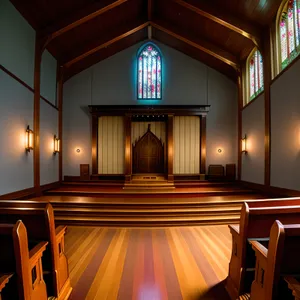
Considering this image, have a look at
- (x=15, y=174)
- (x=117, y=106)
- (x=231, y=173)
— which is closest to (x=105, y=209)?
(x=15, y=174)

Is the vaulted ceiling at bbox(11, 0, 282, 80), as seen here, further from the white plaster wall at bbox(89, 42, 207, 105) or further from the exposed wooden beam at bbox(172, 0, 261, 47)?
the white plaster wall at bbox(89, 42, 207, 105)

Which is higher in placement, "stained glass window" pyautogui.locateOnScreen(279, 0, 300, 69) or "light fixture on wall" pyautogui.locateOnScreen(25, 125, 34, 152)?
"stained glass window" pyautogui.locateOnScreen(279, 0, 300, 69)

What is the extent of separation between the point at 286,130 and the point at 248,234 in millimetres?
4223

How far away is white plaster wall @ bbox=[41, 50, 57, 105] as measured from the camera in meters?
7.07

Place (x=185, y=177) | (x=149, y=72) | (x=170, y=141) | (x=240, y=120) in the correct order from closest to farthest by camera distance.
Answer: (x=240, y=120) < (x=170, y=141) < (x=185, y=177) < (x=149, y=72)

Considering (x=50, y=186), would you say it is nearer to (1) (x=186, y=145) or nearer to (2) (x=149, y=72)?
(1) (x=186, y=145)

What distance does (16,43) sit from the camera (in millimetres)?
5426

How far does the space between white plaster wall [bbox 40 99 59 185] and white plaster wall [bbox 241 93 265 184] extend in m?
6.56

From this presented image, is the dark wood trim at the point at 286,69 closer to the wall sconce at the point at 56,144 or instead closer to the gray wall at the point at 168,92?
the gray wall at the point at 168,92

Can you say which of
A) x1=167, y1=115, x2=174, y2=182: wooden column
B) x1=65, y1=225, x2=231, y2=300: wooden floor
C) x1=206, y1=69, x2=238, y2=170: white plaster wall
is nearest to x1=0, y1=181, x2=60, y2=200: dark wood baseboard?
x1=65, y1=225, x2=231, y2=300: wooden floor

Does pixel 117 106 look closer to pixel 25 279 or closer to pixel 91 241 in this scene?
pixel 91 241

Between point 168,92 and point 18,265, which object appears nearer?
point 18,265

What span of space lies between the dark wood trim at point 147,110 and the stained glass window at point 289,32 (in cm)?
364

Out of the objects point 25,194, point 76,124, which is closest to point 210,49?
point 76,124
